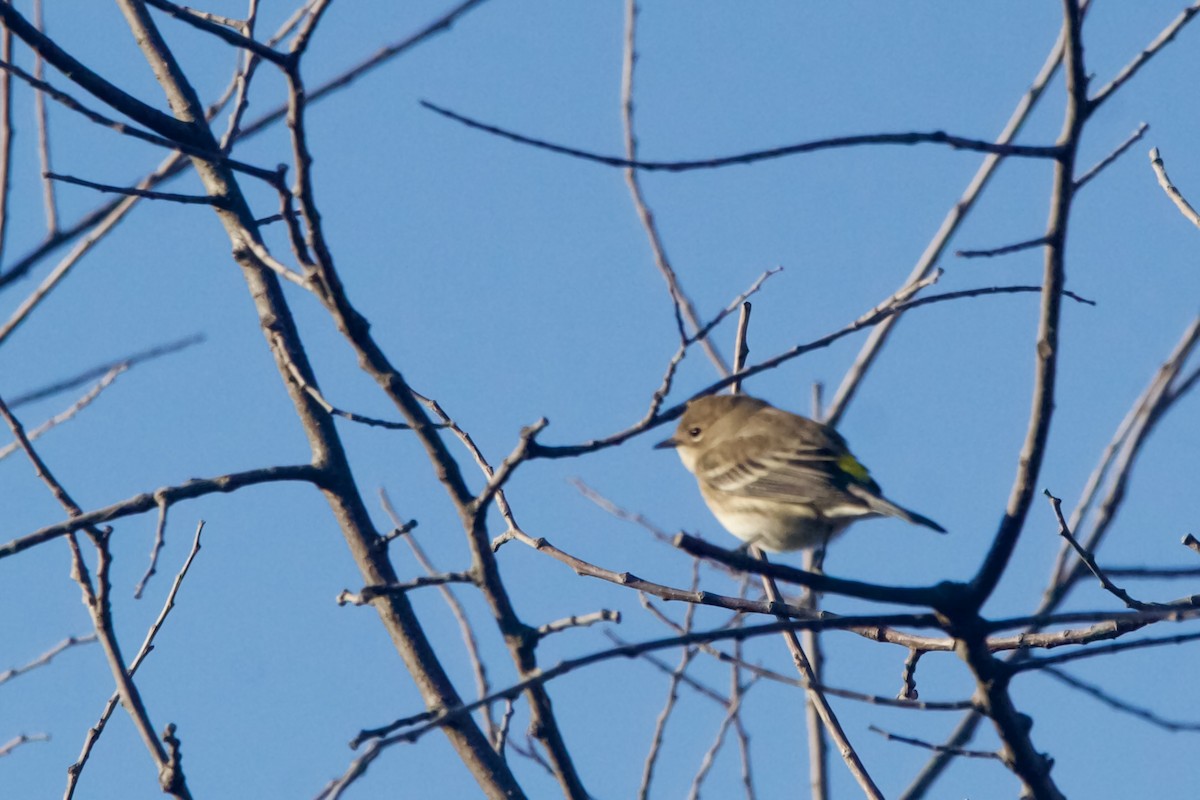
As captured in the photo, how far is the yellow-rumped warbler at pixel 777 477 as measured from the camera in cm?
627

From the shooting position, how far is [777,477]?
657cm

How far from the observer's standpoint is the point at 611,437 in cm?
296

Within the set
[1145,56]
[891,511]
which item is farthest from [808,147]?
[891,511]

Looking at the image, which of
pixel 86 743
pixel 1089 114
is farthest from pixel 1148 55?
pixel 86 743

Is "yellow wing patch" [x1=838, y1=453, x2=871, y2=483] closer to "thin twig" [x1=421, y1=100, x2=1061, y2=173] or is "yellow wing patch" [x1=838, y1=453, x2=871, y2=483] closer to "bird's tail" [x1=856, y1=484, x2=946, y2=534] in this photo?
"bird's tail" [x1=856, y1=484, x2=946, y2=534]

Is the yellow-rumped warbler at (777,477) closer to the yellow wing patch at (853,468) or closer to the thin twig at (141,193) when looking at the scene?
the yellow wing patch at (853,468)

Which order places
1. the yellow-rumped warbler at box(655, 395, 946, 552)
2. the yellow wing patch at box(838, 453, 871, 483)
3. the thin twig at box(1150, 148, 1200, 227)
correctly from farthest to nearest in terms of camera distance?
the yellow wing patch at box(838, 453, 871, 483), the yellow-rumped warbler at box(655, 395, 946, 552), the thin twig at box(1150, 148, 1200, 227)

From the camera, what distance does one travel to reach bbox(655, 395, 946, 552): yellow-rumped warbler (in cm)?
627

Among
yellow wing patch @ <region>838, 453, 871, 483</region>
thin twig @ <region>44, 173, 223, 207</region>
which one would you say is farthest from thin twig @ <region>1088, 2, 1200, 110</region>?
yellow wing patch @ <region>838, 453, 871, 483</region>

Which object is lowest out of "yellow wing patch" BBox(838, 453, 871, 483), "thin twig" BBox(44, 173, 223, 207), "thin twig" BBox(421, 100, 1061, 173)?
"thin twig" BBox(421, 100, 1061, 173)

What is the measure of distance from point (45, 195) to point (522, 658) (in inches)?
108

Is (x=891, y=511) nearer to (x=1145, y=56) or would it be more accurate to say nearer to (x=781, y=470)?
(x=781, y=470)

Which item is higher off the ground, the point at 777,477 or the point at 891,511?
the point at 777,477

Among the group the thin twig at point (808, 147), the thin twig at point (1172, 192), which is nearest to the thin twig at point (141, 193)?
the thin twig at point (808, 147)
